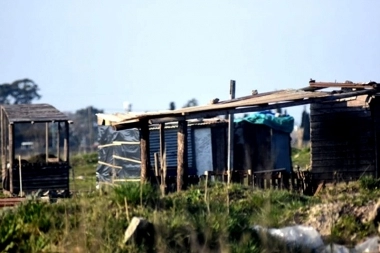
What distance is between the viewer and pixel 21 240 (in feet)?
35.9

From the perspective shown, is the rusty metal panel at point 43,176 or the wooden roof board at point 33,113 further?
the wooden roof board at point 33,113

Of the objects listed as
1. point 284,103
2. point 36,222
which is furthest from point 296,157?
point 36,222

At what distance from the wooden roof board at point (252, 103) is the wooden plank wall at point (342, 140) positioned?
1.66 meters

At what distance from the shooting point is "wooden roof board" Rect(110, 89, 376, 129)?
52.5 feet

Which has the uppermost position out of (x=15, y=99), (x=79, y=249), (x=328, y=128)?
(x=15, y=99)

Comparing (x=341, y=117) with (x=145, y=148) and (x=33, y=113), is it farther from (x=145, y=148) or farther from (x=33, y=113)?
(x=33, y=113)

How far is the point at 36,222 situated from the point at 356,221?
428 centimetres

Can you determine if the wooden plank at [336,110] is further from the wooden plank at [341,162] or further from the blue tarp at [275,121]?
the blue tarp at [275,121]

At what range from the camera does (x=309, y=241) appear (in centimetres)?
1179

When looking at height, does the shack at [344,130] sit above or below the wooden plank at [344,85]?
below

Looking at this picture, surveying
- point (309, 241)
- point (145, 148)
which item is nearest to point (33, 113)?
point (145, 148)

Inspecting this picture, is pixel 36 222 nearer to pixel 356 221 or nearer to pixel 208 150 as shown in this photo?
pixel 356 221

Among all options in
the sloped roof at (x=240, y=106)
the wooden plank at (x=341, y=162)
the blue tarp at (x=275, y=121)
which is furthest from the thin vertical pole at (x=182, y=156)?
the blue tarp at (x=275, y=121)

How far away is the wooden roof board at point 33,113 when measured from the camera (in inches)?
1079
